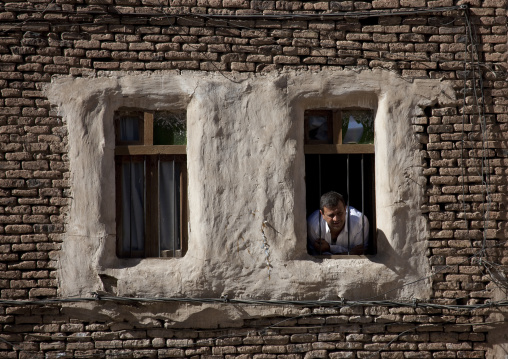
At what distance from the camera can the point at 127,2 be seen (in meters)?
5.80

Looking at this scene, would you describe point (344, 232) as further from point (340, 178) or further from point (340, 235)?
point (340, 178)

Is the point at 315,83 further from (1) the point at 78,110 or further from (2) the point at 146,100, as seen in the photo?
(1) the point at 78,110

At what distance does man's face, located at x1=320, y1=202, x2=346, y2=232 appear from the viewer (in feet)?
19.1

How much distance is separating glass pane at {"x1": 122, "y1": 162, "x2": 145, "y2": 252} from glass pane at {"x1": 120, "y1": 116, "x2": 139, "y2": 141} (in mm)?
232

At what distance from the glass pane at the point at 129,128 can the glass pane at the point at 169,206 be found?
0.34 m

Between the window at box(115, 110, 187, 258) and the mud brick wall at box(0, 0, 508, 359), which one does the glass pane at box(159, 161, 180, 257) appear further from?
the mud brick wall at box(0, 0, 508, 359)

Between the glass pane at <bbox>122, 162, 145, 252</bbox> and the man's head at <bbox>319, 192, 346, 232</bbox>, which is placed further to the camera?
the glass pane at <bbox>122, 162, 145, 252</bbox>

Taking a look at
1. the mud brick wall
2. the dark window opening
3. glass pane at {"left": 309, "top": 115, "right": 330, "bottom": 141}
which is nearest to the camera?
the mud brick wall

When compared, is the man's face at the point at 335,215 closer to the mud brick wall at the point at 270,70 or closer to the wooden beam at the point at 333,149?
the wooden beam at the point at 333,149

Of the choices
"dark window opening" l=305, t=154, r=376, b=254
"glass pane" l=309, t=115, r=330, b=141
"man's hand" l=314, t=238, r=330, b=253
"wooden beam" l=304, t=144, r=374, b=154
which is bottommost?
"man's hand" l=314, t=238, r=330, b=253

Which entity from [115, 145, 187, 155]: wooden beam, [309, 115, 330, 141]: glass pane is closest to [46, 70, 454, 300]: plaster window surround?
[115, 145, 187, 155]: wooden beam

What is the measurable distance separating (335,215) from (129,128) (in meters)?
1.98

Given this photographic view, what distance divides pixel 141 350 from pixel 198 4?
302 centimetres

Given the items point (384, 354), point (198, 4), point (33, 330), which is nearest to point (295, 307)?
point (384, 354)
